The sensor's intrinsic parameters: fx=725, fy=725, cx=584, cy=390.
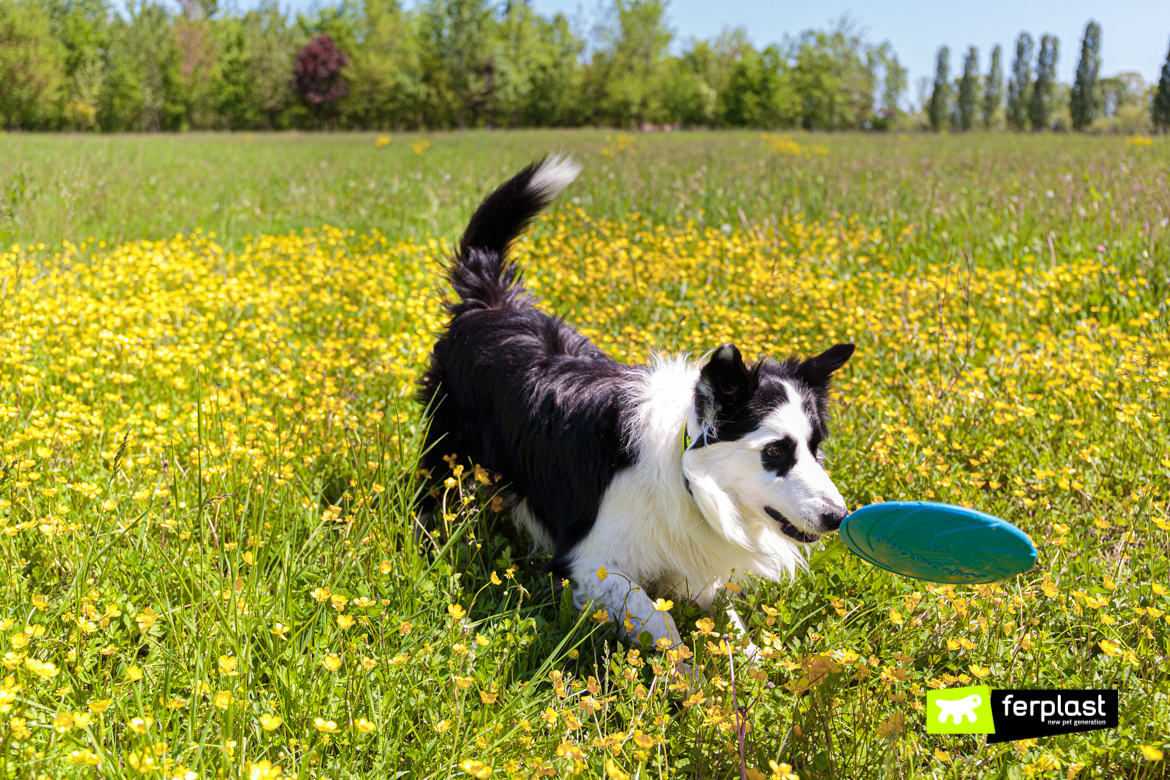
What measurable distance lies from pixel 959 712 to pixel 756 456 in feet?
2.49

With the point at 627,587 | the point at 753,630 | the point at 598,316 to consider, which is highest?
the point at 598,316

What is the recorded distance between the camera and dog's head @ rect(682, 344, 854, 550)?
1940mm

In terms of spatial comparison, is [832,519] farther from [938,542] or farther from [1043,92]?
[1043,92]

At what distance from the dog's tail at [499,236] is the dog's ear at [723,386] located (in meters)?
1.35

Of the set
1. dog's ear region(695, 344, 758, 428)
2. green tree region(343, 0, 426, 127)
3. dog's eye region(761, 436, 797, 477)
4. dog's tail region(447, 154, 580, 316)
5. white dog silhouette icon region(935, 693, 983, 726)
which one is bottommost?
white dog silhouette icon region(935, 693, 983, 726)

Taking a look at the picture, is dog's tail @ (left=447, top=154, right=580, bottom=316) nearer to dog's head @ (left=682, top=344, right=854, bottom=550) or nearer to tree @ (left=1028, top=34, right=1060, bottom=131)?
dog's head @ (left=682, top=344, right=854, bottom=550)

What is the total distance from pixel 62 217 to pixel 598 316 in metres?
5.10

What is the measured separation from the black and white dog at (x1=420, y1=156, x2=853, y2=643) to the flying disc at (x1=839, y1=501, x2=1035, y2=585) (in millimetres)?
117

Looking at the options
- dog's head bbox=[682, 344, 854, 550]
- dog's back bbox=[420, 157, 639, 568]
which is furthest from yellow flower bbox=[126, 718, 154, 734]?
dog's head bbox=[682, 344, 854, 550]

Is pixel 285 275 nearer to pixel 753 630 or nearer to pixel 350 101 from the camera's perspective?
pixel 753 630

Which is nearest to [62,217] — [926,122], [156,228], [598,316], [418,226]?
[156,228]

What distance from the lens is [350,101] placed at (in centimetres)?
4591

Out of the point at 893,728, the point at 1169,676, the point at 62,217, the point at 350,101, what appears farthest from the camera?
the point at 350,101

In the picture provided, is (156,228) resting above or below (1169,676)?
above
